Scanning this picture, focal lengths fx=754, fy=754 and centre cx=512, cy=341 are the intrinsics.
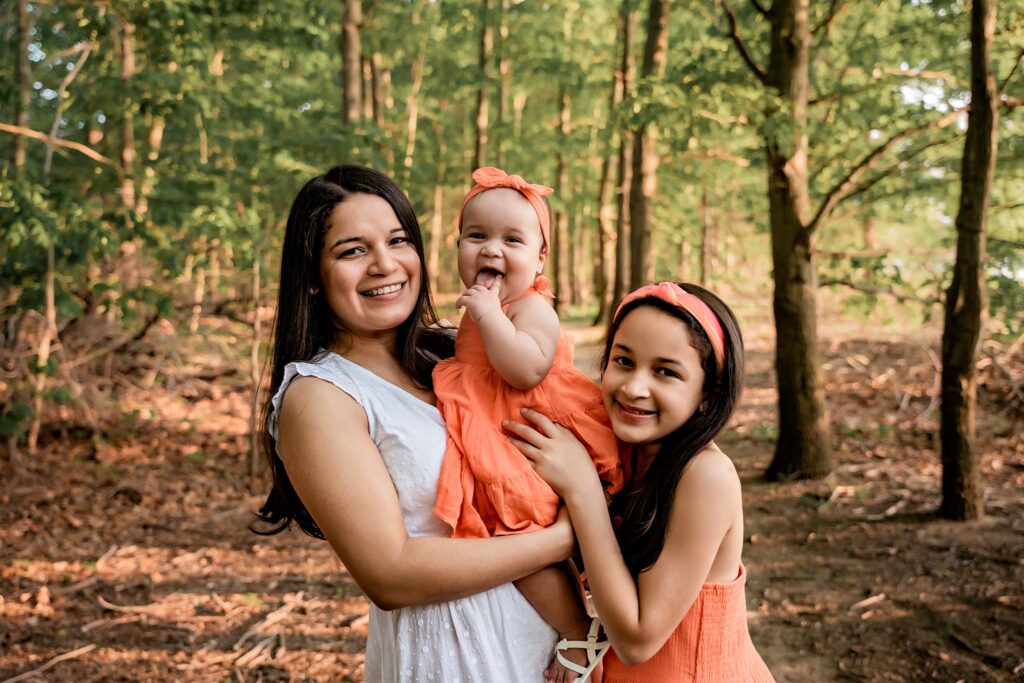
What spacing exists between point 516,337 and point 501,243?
33cm

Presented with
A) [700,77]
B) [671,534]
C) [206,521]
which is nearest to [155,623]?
[206,521]

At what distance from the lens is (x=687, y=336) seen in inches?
71.2

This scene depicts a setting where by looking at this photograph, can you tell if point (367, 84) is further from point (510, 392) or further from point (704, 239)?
point (510, 392)

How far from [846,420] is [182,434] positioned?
25.1 ft

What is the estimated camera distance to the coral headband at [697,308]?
181cm

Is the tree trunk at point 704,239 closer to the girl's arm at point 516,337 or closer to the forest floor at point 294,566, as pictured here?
the forest floor at point 294,566

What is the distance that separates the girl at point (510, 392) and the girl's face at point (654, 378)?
0.50ft

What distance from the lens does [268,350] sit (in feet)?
9.50

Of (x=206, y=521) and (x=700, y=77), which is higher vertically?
(x=700, y=77)

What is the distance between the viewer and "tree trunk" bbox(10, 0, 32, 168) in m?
5.83

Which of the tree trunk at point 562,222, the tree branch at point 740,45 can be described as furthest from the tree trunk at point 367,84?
the tree branch at point 740,45

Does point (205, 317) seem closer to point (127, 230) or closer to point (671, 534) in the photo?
point (127, 230)

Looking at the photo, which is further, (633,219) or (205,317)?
(633,219)

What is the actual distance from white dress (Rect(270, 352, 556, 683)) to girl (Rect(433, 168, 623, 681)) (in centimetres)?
5
